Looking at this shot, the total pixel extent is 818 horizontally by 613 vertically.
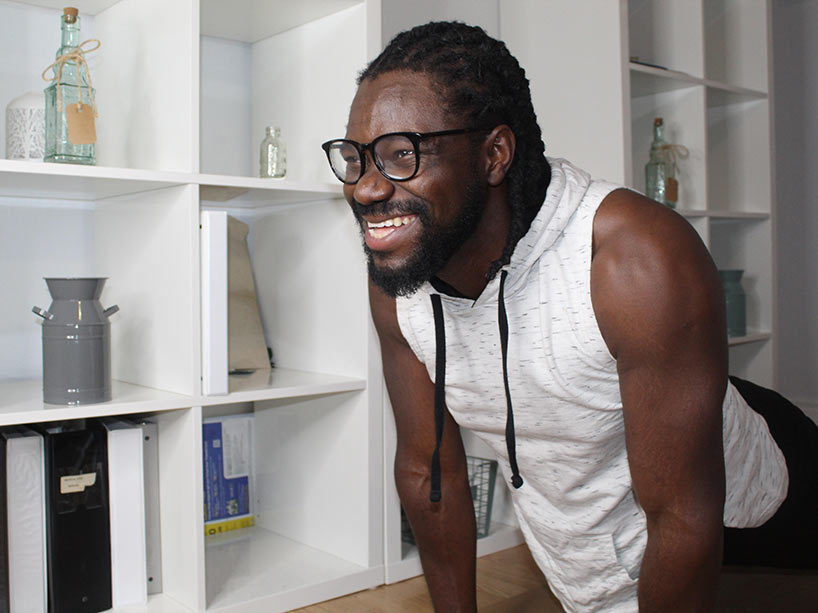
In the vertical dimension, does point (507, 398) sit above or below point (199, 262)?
below

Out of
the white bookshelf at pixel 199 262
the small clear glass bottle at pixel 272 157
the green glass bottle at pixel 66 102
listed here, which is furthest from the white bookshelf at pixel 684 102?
the green glass bottle at pixel 66 102

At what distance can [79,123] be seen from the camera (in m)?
1.34

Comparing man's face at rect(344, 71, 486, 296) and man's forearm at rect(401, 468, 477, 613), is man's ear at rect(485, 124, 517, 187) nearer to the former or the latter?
man's face at rect(344, 71, 486, 296)

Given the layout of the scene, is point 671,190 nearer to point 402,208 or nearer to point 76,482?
point 402,208

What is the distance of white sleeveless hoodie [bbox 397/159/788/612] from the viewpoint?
112cm

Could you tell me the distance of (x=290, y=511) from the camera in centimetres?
179

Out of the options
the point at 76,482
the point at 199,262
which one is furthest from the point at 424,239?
the point at 76,482

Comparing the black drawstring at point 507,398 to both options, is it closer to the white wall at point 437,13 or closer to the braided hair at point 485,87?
the braided hair at point 485,87

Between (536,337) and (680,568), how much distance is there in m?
0.35

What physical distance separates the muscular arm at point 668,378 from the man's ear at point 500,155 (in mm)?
142

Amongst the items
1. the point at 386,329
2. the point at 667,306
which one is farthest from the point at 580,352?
the point at 386,329

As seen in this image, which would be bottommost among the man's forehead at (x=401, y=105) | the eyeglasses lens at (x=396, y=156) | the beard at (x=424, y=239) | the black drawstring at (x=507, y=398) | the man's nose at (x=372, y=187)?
the black drawstring at (x=507, y=398)

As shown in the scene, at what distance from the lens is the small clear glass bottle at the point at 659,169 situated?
2203 millimetres

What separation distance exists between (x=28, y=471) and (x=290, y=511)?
61 cm
